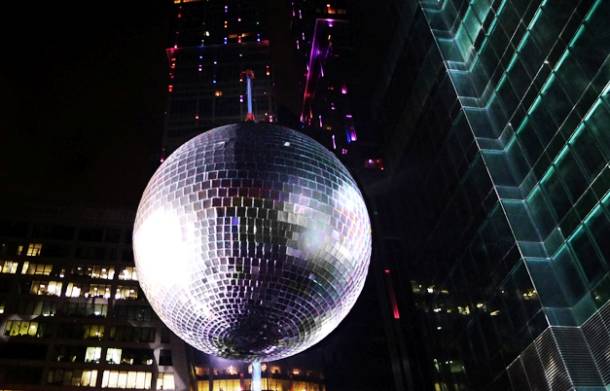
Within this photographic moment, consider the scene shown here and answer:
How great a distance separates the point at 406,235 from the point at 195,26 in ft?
258

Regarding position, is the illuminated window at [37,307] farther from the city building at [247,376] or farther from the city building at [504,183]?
the city building at [504,183]

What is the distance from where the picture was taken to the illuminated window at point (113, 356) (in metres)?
48.5

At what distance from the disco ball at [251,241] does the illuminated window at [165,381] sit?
156 ft

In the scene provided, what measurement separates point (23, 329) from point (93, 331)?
553cm

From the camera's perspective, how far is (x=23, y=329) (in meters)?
48.5

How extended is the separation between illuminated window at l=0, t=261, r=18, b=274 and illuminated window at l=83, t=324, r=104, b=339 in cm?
899

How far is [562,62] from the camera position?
1593 cm

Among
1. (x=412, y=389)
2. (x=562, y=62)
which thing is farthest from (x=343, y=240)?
(x=412, y=389)

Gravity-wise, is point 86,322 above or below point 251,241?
above

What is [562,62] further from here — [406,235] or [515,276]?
[406,235]

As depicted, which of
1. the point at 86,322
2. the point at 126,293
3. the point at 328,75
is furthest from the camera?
the point at 328,75

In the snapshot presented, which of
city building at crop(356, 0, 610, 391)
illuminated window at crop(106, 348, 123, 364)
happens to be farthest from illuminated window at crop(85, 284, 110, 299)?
city building at crop(356, 0, 610, 391)

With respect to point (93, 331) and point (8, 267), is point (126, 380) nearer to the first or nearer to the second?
point (93, 331)

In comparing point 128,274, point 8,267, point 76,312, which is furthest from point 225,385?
point 8,267
